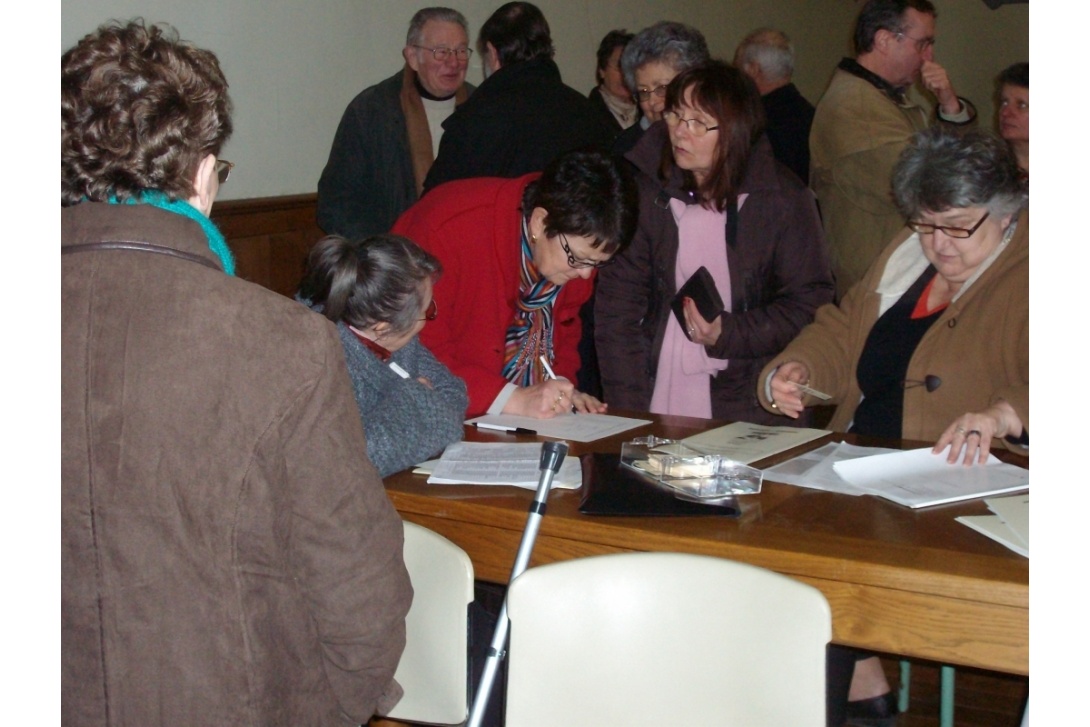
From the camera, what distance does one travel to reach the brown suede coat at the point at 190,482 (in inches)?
46.2

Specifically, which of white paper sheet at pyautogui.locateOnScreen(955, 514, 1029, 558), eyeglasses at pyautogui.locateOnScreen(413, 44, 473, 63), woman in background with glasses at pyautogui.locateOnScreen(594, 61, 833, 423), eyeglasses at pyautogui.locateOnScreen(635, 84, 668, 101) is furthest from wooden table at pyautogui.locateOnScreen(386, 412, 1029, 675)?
eyeglasses at pyautogui.locateOnScreen(413, 44, 473, 63)

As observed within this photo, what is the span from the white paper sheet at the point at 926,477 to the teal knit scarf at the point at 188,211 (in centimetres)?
133

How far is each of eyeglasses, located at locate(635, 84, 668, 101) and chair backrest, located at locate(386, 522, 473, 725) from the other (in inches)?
72.5

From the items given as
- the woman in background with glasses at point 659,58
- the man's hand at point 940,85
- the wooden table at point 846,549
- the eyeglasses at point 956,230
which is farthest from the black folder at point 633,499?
the man's hand at point 940,85

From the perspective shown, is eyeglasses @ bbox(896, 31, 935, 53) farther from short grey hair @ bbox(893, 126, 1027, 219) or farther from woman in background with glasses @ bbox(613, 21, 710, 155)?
short grey hair @ bbox(893, 126, 1027, 219)

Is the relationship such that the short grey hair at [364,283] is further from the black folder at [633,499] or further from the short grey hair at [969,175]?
the short grey hair at [969,175]

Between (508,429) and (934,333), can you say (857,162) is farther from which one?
(508,429)

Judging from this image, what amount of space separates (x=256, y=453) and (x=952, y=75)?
9.99m

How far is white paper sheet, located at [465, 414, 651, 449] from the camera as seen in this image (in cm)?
256

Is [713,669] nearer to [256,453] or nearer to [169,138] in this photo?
[256,453]

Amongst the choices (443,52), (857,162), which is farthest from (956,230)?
(443,52)

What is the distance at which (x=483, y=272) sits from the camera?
9.01ft

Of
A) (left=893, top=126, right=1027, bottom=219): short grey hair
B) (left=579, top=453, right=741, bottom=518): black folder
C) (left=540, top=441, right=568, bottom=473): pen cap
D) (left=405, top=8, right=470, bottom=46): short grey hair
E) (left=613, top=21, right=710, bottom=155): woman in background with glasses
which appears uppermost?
(left=405, top=8, right=470, bottom=46): short grey hair

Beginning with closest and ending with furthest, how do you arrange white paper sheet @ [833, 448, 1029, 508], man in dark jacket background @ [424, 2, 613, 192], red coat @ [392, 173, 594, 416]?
white paper sheet @ [833, 448, 1029, 508], red coat @ [392, 173, 594, 416], man in dark jacket background @ [424, 2, 613, 192]
